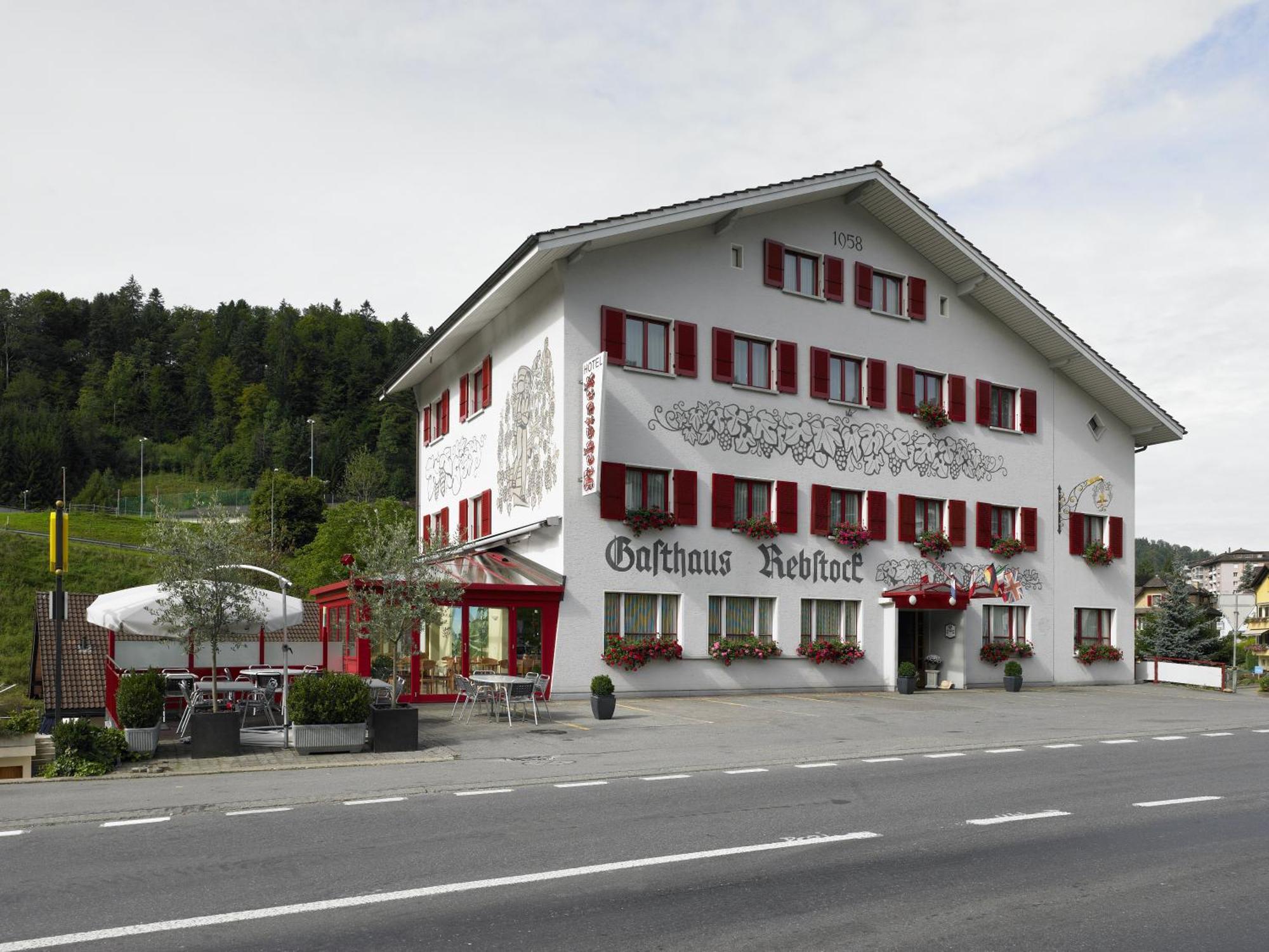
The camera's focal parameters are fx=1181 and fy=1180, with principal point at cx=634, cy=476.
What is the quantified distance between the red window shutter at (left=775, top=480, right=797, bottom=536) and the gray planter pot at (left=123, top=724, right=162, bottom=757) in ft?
51.0

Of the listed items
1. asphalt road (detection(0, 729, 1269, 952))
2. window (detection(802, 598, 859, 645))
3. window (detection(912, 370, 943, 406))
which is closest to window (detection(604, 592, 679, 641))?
window (detection(802, 598, 859, 645))

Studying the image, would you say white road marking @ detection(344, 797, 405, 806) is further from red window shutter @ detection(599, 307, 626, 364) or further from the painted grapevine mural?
the painted grapevine mural

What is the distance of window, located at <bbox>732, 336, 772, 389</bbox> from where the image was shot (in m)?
26.7

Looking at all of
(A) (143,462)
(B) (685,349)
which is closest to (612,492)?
(B) (685,349)

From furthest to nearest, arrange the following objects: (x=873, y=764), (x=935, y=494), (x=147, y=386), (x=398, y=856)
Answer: (x=147, y=386), (x=935, y=494), (x=873, y=764), (x=398, y=856)

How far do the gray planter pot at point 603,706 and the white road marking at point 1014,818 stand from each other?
33.9ft

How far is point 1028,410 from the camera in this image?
105ft

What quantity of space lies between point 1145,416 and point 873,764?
75.6ft

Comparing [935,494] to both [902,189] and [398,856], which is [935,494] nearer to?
[902,189]

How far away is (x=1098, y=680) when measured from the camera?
32.6 meters

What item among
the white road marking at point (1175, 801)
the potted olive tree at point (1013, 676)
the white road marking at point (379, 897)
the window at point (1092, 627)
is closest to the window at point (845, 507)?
the potted olive tree at point (1013, 676)

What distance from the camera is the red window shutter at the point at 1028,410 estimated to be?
3181 centimetres

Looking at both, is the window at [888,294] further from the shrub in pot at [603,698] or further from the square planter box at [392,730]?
Answer: the square planter box at [392,730]

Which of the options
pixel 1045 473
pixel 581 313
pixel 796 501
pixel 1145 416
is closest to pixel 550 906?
pixel 581 313
